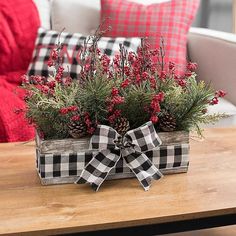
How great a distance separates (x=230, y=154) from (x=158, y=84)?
0.31 meters

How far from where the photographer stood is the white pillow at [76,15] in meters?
2.48

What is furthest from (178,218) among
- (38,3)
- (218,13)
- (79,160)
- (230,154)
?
(218,13)

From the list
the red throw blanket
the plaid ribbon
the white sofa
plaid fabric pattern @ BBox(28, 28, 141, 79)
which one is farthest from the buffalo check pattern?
the red throw blanket

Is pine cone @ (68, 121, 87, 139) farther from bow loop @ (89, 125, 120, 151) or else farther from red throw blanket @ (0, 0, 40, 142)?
red throw blanket @ (0, 0, 40, 142)

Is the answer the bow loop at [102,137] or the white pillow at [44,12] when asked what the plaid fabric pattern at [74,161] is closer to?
the bow loop at [102,137]

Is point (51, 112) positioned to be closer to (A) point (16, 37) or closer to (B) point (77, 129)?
(B) point (77, 129)

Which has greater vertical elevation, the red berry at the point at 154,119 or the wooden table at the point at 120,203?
the red berry at the point at 154,119

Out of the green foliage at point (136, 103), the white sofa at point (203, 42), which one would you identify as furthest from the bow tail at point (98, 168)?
the white sofa at point (203, 42)

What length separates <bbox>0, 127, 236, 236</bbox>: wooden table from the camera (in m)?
0.95

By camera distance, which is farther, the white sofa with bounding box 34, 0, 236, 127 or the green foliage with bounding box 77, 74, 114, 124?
the white sofa with bounding box 34, 0, 236, 127

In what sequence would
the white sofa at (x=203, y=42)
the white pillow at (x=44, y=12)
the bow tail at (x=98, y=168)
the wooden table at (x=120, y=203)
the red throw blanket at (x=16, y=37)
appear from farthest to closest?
1. the white pillow at (x=44, y=12)
2. the red throw blanket at (x=16, y=37)
3. the white sofa at (x=203, y=42)
4. the bow tail at (x=98, y=168)
5. the wooden table at (x=120, y=203)

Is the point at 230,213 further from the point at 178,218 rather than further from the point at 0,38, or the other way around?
the point at 0,38

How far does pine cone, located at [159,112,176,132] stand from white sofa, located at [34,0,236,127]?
834 mm

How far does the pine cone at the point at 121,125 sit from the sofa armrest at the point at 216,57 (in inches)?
42.1
